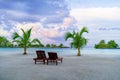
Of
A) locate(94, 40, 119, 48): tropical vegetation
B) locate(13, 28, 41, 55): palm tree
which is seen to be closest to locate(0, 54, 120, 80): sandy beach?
locate(13, 28, 41, 55): palm tree

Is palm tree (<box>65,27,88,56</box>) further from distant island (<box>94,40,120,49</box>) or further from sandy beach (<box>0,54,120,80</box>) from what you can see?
distant island (<box>94,40,120,49</box>)

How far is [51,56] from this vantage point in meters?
15.1

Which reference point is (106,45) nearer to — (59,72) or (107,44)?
(107,44)

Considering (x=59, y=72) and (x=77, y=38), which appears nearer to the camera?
(x=59, y=72)

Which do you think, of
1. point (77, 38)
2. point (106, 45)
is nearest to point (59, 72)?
point (77, 38)

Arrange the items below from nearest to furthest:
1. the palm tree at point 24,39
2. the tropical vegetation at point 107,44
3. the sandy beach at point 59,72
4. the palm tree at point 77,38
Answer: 1. the sandy beach at point 59,72
2. the palm tree at point 77,38
3. the palm tree at point 24,39
4. the tropical vegetation at point 107,44

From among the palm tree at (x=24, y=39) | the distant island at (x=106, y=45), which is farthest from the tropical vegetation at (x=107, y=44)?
the palm tree at (x=24, y=39)

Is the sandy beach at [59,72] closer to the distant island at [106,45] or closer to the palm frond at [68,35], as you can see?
the palm frond at [68,35]

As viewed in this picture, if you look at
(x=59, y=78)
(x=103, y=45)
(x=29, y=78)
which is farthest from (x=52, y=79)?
(x=103, y=45)

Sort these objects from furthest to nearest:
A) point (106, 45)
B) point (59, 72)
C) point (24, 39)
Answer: point (106, 45), point (24, 39), point (59, 72)

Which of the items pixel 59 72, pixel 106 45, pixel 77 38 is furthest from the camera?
pixel 106 45

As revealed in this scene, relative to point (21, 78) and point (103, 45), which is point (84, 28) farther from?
point (103, 45)

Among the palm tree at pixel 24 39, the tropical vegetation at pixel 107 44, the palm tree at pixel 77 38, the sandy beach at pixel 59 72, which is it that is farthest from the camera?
the tropical vegetation at pixel 107 44

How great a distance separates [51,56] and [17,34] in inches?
563
